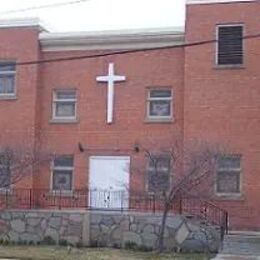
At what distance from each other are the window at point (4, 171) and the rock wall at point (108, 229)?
55.8 inches

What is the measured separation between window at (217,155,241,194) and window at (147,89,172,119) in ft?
10.3

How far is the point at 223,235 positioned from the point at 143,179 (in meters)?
4.50

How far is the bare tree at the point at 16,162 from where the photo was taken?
24781mm

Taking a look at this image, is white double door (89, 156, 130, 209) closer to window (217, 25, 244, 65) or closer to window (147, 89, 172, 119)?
window (147, 89, 172, 119)

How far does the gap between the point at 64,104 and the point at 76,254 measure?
9.71 m

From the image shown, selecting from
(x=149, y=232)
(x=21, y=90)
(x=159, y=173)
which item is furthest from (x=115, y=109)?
(x=149, y=232)

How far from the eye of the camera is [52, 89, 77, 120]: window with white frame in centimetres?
2984

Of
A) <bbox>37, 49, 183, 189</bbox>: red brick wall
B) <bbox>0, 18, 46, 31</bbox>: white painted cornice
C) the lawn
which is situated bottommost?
the lawn

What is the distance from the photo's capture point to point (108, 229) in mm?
→ 24531

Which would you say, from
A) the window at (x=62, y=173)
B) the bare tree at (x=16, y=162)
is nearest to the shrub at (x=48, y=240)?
the bare tree at (x=16, y=162)

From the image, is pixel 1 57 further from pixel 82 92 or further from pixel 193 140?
pixel 193 140

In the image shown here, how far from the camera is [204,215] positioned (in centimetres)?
2517

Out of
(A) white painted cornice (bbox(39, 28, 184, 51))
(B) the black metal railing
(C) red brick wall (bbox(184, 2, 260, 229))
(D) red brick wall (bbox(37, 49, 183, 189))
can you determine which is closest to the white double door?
(B) the black metal railing

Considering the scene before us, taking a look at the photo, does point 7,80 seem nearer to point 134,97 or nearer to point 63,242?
point 134,97
